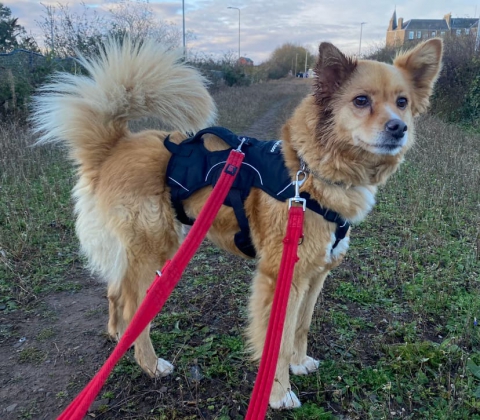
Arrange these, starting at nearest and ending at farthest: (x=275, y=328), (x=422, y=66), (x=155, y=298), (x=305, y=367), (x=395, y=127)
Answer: (x=155, y=298)
(x=275, y=328)
(x=395, y=127)
(x=422, y=66)
(x=305, y=367)

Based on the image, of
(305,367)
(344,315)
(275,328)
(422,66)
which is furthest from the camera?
(344,315)

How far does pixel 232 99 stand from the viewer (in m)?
19.5

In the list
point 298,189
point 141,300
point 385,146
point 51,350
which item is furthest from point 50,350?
point 385,146

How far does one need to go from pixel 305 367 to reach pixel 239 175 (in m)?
1.49

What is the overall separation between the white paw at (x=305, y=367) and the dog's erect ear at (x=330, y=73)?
184 centimetres

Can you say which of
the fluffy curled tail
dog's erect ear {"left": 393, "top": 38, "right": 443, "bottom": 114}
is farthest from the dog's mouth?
the fluffy curled tail

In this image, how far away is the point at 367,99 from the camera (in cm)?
243

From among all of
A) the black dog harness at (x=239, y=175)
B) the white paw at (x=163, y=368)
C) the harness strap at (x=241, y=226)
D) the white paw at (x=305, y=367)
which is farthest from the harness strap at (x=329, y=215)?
the white paw at (x=163, y=368)

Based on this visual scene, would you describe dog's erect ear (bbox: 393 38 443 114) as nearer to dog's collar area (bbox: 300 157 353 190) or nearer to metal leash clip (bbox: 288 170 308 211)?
dog's collar area (bbox: 300 157 353 190)

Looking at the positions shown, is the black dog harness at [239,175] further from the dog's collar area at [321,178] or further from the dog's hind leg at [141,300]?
the dog's hind leg at [141,300]

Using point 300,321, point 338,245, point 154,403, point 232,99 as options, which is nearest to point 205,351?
point 154,403

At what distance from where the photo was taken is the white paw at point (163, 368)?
2.74 metres

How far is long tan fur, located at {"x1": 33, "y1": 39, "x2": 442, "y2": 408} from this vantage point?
7.89ft

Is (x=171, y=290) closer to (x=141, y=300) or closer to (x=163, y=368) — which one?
(x=141, y=300)
